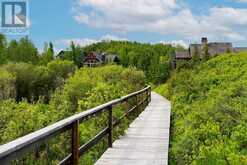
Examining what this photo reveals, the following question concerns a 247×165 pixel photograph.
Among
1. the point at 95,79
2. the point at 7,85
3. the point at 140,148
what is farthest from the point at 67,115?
the point at 7,85

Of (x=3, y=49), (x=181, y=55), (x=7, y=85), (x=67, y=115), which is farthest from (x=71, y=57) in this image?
(x=67, y=115)

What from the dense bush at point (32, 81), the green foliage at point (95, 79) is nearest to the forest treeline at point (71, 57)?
the dense bush at point (32, 81)

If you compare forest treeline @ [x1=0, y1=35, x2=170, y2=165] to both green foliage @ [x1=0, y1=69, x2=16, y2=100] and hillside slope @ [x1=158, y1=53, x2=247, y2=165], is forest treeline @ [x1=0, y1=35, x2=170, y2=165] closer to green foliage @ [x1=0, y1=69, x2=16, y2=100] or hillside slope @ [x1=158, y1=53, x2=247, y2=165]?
green foliage @ [x1=0, y1=69, x2=16, y2=100]

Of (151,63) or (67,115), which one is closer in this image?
(67,115)

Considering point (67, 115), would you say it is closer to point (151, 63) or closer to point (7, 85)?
point (7, 85)

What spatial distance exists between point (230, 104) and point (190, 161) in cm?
395

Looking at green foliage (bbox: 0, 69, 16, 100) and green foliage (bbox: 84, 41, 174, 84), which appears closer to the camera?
green foliage (bbox: 0, 69, 16, 100)

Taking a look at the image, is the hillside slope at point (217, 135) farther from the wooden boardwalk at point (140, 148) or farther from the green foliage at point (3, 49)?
the green foliage at point (3, 49)

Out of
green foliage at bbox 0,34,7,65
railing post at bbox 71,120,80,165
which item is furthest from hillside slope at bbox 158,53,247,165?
green foliage at bbox 0,34,7,65

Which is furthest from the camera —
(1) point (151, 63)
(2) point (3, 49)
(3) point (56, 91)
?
(1) point (151, 63)

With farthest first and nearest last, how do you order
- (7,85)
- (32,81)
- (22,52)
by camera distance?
1. (22,52)
2. (32,81)
3. (7,85)

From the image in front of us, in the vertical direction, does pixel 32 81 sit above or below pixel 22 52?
below

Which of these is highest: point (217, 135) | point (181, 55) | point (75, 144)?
point (181, 55)

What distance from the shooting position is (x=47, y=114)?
54.2 ft
